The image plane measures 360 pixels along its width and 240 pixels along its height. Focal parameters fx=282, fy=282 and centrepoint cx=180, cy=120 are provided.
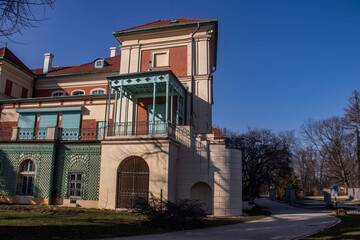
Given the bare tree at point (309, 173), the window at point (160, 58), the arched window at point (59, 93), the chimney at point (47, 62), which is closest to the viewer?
the window at point (160, 58)

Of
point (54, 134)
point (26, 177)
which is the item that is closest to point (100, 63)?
point (54, 134)

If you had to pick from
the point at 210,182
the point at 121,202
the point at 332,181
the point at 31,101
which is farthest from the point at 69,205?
the point at 332,181

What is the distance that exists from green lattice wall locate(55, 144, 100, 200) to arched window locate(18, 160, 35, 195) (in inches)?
60.8

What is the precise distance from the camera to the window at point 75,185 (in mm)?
16266

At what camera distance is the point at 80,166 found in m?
16.5

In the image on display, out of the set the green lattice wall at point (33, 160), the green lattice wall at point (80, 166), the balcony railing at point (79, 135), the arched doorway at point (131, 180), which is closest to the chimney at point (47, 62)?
the balcony railing at point (79, 135)

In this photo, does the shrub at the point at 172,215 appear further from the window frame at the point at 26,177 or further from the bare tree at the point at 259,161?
the bare tree at the point at 259,161

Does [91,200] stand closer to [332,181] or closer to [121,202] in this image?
[121,202]

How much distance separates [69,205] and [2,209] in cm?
361

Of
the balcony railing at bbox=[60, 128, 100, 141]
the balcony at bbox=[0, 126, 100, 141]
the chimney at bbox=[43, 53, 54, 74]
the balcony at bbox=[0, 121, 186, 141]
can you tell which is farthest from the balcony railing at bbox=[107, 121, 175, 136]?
the chimney at bbox=[43, 53, 54, 74]

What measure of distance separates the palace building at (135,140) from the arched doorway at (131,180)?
5 centimetres

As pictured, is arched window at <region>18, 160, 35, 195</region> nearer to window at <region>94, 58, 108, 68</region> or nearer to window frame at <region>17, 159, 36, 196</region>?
window frame at <region>17, 159, 36, 196</region>

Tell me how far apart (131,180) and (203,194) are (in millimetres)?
3943

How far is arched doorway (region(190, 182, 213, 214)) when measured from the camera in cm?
1506
